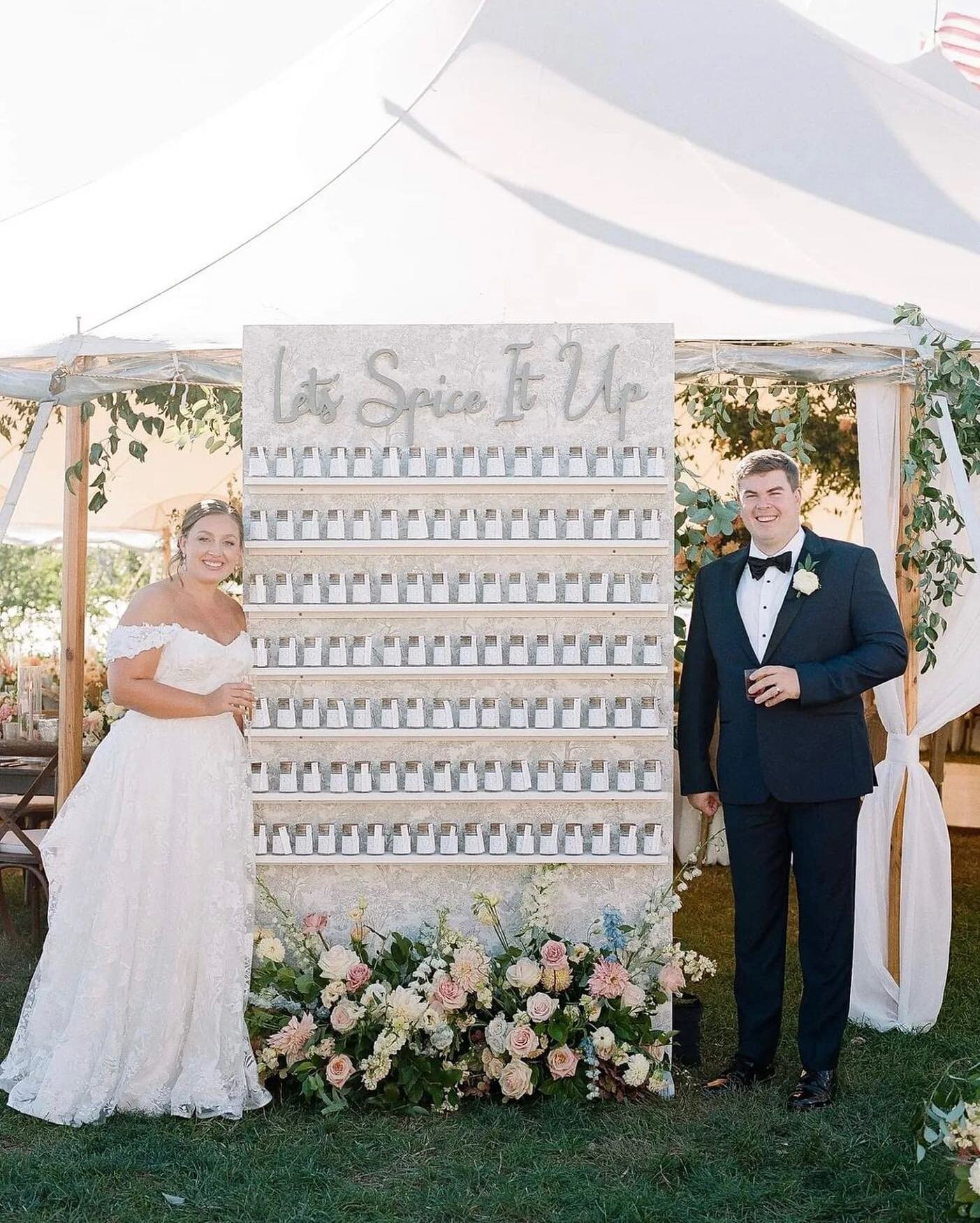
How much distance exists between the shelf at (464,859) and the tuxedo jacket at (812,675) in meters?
0.32

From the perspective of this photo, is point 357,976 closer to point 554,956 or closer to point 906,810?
point 554,956

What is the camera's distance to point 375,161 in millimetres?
5969

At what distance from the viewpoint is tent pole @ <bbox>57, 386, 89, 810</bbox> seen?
5754mm

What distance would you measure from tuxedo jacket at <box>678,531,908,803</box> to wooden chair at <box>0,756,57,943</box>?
3330 millimetres

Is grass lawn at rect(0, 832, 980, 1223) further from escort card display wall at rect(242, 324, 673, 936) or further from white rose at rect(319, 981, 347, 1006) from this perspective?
escort card display wall at rect(242, 324, 673, 936)

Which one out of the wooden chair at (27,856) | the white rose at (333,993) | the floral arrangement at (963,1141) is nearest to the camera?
the floral arrangement at (963,1141)

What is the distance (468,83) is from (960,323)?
230 cm

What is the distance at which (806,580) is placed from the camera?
4.30 meters

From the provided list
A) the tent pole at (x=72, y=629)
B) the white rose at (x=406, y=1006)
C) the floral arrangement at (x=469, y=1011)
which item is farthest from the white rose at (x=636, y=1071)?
the tent pole at (x=72, y=629)

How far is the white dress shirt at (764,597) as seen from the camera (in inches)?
174

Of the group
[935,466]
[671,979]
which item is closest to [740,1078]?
[671,979]

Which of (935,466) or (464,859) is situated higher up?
(935,466)

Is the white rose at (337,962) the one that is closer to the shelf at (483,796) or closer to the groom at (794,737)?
the shelf at (483,796)

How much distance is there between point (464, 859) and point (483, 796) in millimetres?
214
